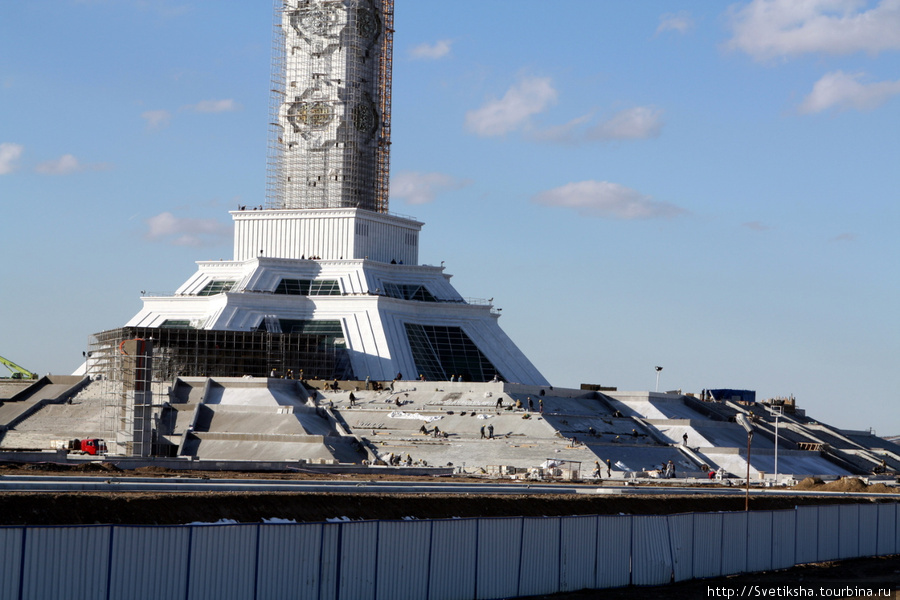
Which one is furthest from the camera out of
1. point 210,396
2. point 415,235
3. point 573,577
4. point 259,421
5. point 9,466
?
point 415,235

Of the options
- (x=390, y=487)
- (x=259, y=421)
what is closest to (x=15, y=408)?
(x=259, y=421)

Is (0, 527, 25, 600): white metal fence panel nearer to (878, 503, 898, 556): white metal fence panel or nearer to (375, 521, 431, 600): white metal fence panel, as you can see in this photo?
(375, 521, 431, 600): white metal fence panel

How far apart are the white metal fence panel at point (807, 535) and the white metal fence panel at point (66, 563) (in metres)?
21.4

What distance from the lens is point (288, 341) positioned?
87.9 metres

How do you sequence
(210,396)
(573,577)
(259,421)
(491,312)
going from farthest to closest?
(491,312) → (210,396) → (259,421) → (573,577)

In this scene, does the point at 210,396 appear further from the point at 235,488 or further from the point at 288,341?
the point at 235,488

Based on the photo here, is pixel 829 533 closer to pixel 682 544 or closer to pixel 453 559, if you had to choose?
pixel 682 544

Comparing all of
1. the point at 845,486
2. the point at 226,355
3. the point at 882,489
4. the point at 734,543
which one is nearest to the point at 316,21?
the point at 226,355

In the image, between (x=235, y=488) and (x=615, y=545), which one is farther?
(x=235, y=488)

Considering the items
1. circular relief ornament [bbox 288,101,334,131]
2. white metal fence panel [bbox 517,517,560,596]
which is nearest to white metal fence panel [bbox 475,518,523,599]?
white metal fence panel [bbox 517,517,560,596]

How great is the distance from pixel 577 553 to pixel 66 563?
1265 centimetres

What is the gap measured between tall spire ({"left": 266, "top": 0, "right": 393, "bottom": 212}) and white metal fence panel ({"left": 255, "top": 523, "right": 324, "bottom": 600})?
75589 millimetres

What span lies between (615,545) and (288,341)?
189 feet

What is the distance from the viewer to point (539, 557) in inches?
1203
